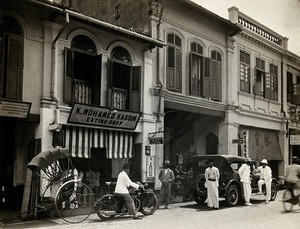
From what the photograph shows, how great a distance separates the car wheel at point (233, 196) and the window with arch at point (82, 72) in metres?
5.26

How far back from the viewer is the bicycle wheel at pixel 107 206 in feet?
34.0

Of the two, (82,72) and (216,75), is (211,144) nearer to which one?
(216,75)

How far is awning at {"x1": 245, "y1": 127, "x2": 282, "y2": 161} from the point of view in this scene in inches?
797

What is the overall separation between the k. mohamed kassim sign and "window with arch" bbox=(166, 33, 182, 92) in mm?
2724

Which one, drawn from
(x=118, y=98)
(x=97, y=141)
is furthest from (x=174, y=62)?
(x=97, y=141)

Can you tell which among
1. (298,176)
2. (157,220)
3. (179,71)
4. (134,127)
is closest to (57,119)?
(134,127)

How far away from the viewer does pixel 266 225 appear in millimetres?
9281

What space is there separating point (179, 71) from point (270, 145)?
841 cm

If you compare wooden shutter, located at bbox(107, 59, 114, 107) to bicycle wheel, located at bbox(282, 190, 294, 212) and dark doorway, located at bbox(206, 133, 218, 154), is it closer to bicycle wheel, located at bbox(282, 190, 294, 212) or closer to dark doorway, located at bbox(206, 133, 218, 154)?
bicycle wheel, located at bbox(282, 190, 294, 212)

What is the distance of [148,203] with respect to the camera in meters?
11.5

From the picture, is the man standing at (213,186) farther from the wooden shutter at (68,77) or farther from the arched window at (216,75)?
the arched window at (216,75)

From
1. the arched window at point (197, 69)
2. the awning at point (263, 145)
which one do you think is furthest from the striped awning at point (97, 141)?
the awning at point (263, 145)

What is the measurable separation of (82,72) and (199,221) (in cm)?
584

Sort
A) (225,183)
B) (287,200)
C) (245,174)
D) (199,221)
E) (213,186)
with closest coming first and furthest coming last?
(199,221), (287,200), (213,186), (225,183), (245,174)
